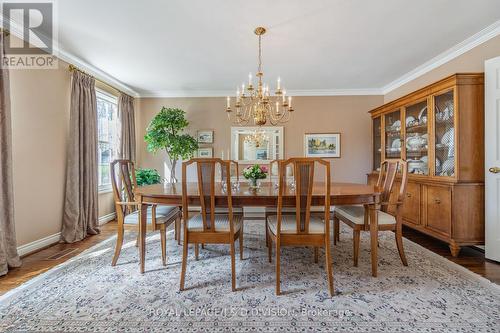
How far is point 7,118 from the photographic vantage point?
2.18m

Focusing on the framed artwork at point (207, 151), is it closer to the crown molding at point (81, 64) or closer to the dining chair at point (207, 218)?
the crown molding at point (81, 64)

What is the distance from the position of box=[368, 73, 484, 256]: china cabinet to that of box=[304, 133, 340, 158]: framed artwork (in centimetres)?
142

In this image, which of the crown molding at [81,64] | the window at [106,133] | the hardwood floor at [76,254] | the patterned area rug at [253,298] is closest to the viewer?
the patterned area rug at [253,298]

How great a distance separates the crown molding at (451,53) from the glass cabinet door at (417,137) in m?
0.70

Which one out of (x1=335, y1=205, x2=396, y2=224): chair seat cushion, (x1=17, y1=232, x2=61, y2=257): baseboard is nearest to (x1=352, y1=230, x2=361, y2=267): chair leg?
(x1=335, y1=205, x2=396, y2=224): chair seat cushion

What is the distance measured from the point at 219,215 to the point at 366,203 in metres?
1.33

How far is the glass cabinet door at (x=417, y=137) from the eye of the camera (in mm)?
3080

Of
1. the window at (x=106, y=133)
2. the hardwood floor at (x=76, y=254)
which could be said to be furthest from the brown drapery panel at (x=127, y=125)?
the hardwood floor at (x=76, y=254)

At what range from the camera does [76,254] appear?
2570 mm

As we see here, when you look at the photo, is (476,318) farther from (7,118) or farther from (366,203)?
(7,118)

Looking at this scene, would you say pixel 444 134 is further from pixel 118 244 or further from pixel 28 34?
pixel 28 34

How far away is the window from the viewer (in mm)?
3922

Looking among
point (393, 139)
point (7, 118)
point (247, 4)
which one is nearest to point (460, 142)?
point (393, 139)

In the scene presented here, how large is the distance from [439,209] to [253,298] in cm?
248
